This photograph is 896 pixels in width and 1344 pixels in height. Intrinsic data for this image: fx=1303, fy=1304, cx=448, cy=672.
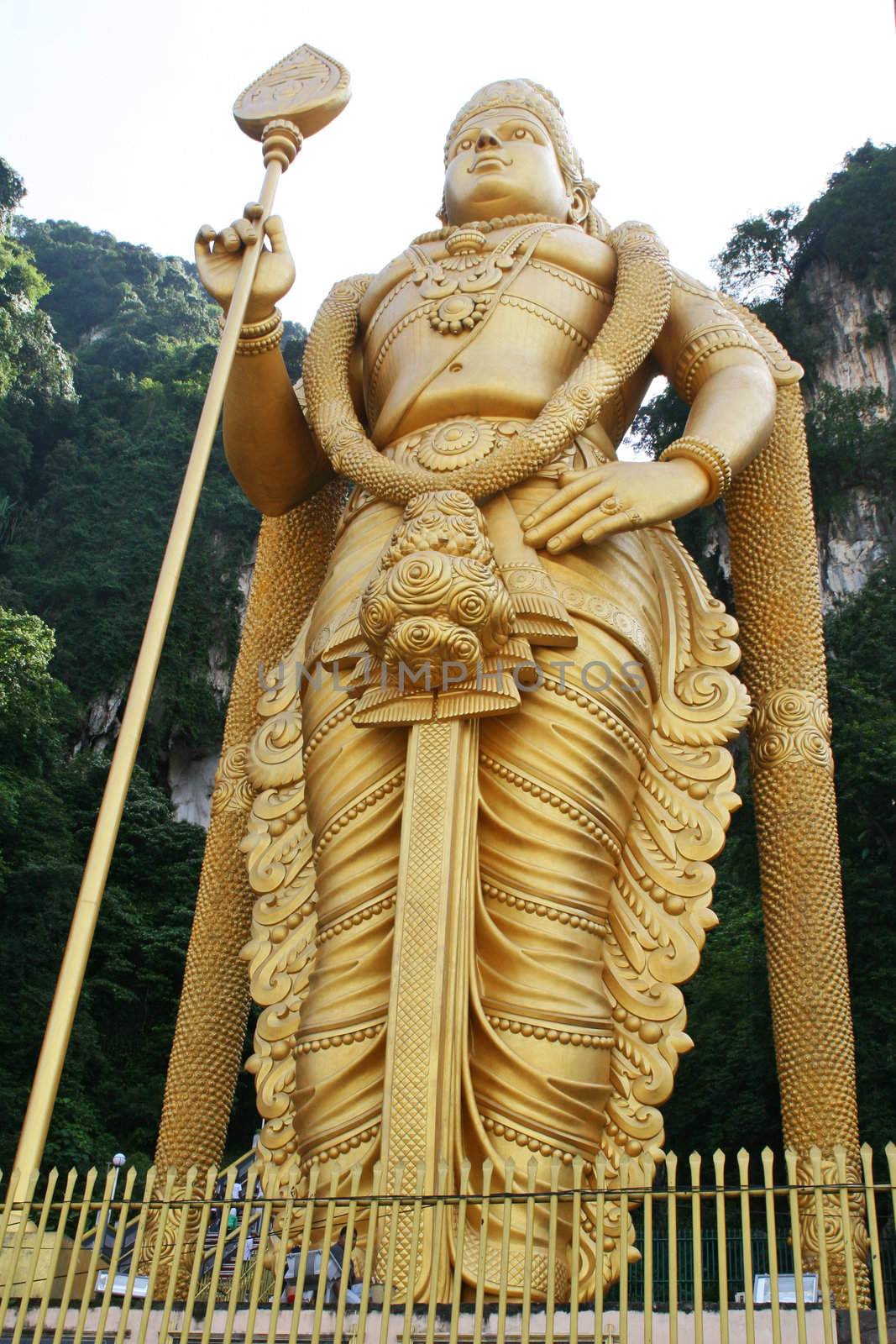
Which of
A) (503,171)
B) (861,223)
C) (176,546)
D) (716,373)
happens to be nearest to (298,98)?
(503,171)

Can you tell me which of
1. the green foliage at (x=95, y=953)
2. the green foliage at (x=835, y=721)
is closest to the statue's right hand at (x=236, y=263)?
the green foliage at (x=835, y=721)

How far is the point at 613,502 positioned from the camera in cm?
416

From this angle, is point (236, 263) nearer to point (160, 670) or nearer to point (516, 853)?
point (516, 853)

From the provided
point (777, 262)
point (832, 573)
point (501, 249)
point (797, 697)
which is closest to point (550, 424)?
point (501, 249)

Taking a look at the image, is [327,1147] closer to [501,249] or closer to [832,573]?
[501,249]

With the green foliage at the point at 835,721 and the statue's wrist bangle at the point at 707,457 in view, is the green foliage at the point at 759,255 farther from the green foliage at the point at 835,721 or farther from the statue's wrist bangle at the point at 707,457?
the statue's wrist bangle at the point at 707,457

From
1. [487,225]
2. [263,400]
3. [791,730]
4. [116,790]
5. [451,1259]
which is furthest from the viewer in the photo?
[487,225]

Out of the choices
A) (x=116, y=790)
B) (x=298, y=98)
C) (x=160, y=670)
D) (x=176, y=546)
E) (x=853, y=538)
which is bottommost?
(x=116, y=790)

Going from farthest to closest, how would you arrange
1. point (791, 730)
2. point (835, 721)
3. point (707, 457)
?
point (835, 721) → point (791, 730) → point (707, 457)

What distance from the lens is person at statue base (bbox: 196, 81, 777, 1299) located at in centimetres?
359

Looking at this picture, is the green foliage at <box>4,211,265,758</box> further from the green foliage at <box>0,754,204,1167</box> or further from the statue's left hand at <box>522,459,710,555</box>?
the statue's left hand at <box>522,459,710,555</box>

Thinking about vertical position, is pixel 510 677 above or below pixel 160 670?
below

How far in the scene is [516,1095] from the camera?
3514 mm

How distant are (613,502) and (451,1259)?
89.2 inches
